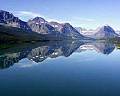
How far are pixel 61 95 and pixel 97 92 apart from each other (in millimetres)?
4090

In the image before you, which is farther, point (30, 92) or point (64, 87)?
point (64, 87)

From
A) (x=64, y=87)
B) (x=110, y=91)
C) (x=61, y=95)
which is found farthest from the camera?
(x=64, y=87)


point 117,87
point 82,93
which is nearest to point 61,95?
point 82,93

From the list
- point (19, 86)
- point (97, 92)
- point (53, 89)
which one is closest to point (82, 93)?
point (97, 92)

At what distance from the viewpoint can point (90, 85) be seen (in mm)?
33375

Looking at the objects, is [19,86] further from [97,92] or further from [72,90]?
[97,92]

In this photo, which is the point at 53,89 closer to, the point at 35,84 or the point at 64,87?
the point at 64,87

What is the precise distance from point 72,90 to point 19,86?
6.34 meters

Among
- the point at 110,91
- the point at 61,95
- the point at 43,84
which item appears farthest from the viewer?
the point at 43,84

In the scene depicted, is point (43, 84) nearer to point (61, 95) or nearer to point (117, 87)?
point (61, 95)

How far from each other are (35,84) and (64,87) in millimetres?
3951

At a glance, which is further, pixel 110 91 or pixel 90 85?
pixel 90 85

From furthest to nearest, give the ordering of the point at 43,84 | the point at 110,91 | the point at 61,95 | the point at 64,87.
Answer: the point at 43,84
the point at 64,87
the point at 110,91
the point at 61,95

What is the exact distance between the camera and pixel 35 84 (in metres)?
33.5
